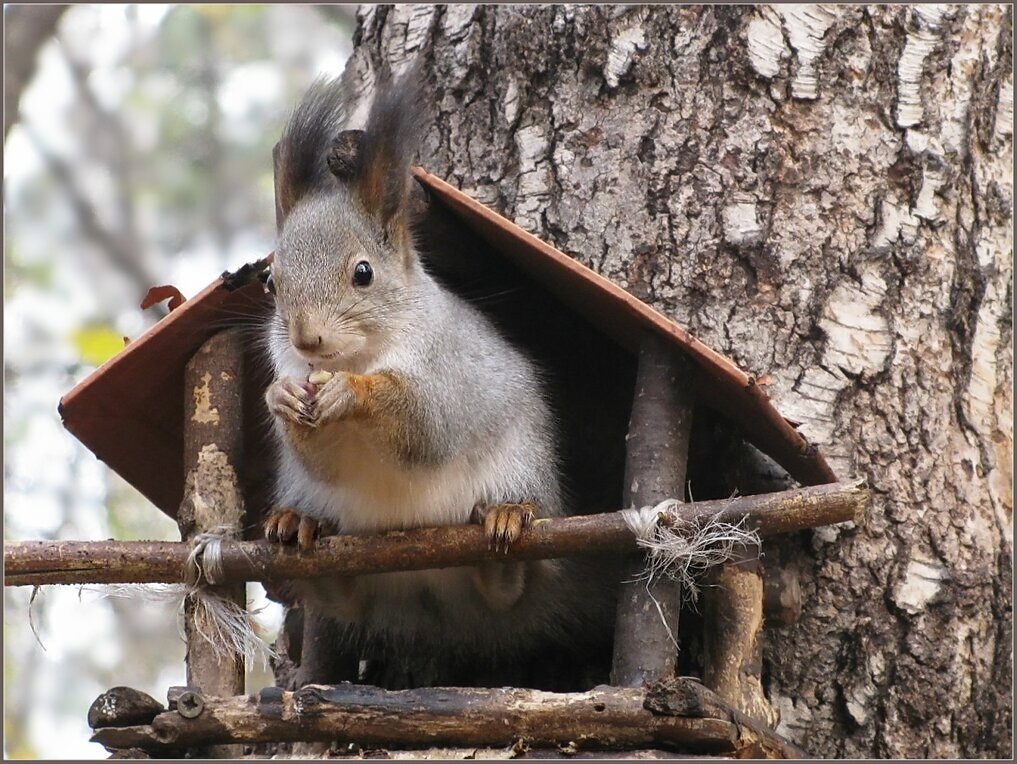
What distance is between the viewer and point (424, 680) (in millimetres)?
2471

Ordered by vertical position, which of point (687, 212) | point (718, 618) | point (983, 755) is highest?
point (687, 212)

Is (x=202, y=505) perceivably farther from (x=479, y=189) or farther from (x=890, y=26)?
(x=890, y=26)

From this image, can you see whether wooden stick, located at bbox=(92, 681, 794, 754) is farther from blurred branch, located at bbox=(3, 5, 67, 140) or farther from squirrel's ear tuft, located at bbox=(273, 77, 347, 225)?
blurred branch, located at bbox=(3, 5, 67, 140)

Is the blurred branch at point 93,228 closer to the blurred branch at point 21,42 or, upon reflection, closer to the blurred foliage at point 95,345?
the blurred foliage at point 95,345

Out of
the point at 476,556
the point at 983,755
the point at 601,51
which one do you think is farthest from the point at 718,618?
the point at 601,51

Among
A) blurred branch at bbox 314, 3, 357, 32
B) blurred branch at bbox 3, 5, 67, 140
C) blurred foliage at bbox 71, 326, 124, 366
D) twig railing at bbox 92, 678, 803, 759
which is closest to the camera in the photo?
twig railing at bbox 92, 678, 803, 759

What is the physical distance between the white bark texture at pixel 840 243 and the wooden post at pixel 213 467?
0.68 metres

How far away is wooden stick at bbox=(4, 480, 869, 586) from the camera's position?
1932mm

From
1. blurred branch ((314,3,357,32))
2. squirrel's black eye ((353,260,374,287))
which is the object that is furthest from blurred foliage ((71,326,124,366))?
squirrel's black eye ((353,260,374,287))

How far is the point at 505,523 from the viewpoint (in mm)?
2027

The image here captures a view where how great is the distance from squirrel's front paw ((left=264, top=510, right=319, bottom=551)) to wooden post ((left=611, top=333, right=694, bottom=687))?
0.54 metres

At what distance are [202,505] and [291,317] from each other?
0.39 m

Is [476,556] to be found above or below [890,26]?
below

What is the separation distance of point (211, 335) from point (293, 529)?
0.45m
